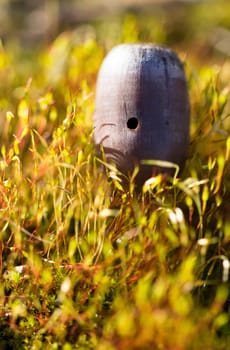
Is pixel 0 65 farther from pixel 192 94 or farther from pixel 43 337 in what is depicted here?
pixel 43 337

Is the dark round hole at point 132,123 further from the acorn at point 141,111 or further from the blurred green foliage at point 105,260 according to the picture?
the blurred green foliage at point 105,260

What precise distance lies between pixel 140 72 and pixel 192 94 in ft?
2.62

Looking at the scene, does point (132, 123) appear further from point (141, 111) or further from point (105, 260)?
point (105, 260)

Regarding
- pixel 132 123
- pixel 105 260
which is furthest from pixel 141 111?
pixel 105 260

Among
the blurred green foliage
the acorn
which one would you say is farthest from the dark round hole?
the blurred green foliage

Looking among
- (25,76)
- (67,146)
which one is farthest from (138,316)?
(25,76)

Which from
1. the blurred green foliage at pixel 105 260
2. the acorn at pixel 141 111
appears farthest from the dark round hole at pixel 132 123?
the blurred green foliage at pixel 105 260

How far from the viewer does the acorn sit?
1.66 m

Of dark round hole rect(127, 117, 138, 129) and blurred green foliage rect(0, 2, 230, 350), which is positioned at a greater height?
dark round hole rect(127, 117, 138, 129)

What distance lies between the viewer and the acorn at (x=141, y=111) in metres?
1.66

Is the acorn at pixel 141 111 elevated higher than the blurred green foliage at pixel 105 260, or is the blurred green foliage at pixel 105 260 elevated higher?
the acorn at pixel 141 111

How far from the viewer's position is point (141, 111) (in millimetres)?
1655

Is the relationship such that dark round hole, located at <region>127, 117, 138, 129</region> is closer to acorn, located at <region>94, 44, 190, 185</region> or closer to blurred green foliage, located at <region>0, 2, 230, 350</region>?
acorn, located at <region>94, 44, 190, 185</region>

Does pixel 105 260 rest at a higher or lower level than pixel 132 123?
lower
